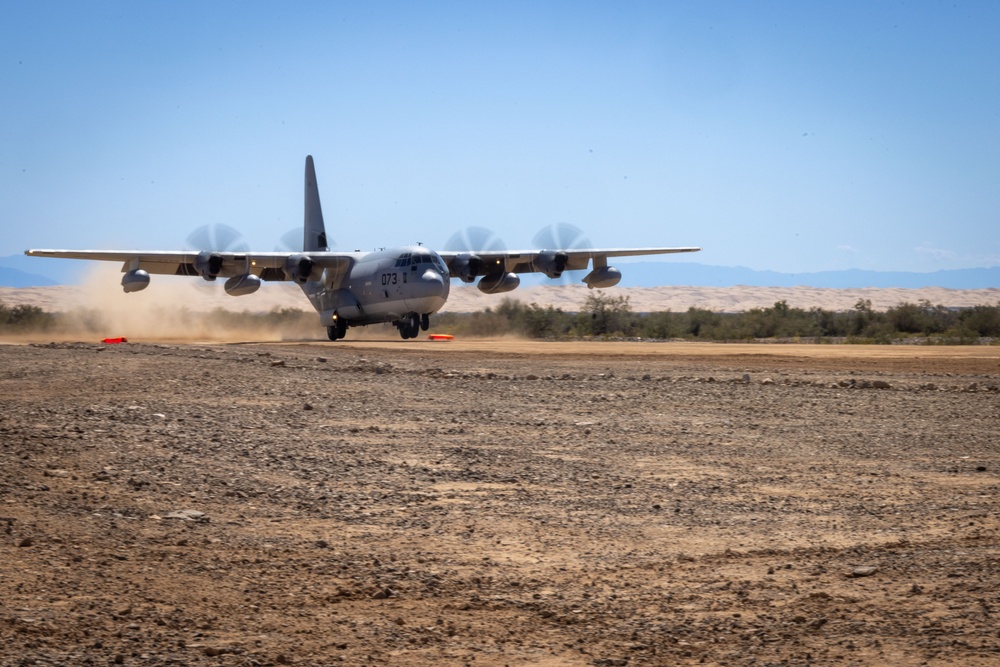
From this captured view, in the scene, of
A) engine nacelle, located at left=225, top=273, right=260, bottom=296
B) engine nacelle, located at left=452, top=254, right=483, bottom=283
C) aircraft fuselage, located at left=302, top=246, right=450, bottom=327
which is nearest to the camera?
aircraft fuselage, located at left=302, top=246, right=450, bottom=327

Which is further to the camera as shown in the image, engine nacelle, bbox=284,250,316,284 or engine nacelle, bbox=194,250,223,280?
engine nacelle, bbox=284,250,316,284

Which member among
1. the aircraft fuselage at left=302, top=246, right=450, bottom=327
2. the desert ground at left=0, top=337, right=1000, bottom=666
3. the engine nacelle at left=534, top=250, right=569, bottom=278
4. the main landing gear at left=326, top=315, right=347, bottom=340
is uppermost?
the engine nacelle at left=534, top=250, right=569, bottom=278

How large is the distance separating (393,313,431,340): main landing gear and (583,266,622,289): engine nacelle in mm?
6544

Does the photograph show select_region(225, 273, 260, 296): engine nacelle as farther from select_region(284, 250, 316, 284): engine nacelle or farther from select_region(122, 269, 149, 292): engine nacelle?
select_region(122, 269, 149, 292): engine nacelle

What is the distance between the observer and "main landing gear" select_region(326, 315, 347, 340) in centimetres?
4312

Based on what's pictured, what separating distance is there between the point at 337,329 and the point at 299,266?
3.40 meters

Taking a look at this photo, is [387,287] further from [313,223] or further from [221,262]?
[313,223]

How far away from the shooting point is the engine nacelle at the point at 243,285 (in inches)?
1527

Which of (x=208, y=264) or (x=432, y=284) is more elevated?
(x=208, y=264)

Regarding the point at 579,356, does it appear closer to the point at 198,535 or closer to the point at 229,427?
the point at 229,427

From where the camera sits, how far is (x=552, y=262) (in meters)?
44.9

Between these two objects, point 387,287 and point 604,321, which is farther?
point 604,321

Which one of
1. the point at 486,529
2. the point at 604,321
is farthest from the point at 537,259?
the point at 486,529

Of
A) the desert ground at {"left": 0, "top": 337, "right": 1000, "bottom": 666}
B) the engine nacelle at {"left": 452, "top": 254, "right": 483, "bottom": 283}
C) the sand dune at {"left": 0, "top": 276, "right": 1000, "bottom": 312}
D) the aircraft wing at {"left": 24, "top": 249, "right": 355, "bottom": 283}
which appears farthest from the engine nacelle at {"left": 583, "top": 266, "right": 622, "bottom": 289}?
the sand dune at {"left": 0, "top": 276, "right": 1000, "bottom": 312}
